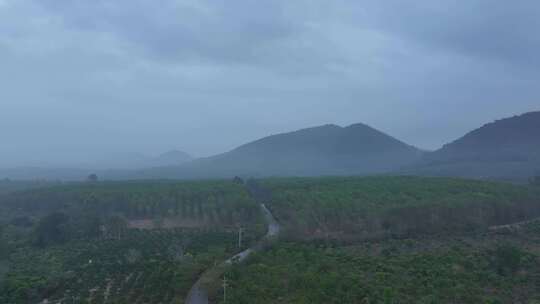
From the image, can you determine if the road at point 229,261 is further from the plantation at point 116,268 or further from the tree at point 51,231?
the tree at point 51,231

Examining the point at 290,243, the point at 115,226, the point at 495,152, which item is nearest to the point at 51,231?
the point at 115,226

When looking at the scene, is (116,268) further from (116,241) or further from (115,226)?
(115,226)

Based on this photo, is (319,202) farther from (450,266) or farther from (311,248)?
(450,266)

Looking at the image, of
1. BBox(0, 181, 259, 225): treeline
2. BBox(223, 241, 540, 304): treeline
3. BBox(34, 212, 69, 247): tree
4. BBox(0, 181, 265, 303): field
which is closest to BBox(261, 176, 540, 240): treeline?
BBox(0, 181, 265, 303): field

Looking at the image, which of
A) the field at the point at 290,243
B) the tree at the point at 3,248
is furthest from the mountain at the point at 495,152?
the tree at the point at 3,248

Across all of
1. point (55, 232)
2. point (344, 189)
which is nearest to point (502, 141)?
point (344, 189)

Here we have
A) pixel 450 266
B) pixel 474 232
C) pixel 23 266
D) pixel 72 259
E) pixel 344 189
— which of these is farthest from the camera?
pixel 344 189

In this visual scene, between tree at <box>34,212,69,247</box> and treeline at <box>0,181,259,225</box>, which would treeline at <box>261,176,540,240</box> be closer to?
treeline at <box>0,181,259,225</box>
